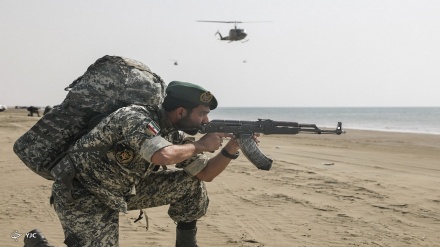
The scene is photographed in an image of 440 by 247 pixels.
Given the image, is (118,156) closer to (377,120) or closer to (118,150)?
(118,150)

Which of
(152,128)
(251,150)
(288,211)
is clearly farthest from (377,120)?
(152,128)

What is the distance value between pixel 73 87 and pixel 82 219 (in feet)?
3.41

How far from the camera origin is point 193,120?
3959 millimetres

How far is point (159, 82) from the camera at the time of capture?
4.01 meters

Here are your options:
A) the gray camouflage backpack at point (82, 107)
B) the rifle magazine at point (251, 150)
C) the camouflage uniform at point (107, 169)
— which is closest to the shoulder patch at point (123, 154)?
the camouflage uniform at point (107, 169)

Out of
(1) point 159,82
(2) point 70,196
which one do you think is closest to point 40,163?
(2) point 70,196

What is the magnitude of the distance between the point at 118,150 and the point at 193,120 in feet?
2.32

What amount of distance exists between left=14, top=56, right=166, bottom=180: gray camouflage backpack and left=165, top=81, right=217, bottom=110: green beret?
0.64ft

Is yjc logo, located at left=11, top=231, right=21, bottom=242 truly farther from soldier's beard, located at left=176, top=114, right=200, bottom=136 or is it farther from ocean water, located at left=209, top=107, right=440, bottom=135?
ocean water, located at left=209, top=107, right=440, bottom=135

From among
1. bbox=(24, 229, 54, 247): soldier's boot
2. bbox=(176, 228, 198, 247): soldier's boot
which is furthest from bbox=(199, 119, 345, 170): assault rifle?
bbox=(24, 229, 54, 247): soldier's boot

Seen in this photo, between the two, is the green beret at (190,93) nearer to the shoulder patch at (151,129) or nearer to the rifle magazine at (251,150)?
the shoulder patch at (151,129)

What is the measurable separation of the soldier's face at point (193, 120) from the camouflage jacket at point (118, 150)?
0.13 metres

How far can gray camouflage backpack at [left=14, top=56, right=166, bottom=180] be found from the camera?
3637 mm

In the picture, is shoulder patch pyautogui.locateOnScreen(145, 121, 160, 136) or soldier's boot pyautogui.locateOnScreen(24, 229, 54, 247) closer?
shoulder patch pyautogui.locateOnScreen(145, 121, 160, 136)
